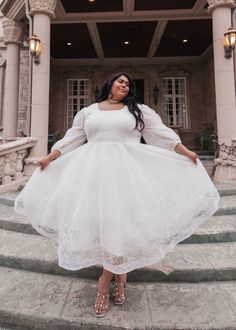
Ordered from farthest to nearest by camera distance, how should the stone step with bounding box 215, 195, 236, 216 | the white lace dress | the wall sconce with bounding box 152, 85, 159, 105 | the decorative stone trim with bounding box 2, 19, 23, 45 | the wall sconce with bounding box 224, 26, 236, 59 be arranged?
the wall sconce with bounding box 152, 85, 159, 105, the decorative stone trim with bounding box 2, 19, 23, 45, the wall sconce with bounding box 224, 26, 236, 59, the stone step with bounding box 215, 195, 236, 216, the white lace dress

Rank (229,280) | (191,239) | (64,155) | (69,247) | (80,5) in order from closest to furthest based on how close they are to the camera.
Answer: (69,247)
(64,155)
(229,280)
(191,239)
(80,5)

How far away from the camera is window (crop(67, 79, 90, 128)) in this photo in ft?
46.8

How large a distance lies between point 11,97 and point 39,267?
776 cm

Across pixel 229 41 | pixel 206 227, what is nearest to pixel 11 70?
pixel 229 41

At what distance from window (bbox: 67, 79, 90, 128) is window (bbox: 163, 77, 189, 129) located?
13.7 ft

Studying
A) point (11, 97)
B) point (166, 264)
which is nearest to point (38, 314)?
point (166, 264)

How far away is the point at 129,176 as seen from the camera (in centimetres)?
205

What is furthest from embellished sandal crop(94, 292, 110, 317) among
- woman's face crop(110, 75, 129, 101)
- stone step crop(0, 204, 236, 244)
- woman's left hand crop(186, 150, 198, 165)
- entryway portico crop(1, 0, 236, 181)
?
entryway portico crop(1, 0, 236, 181)

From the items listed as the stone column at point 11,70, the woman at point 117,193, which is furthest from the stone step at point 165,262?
the stone column at point 11,70

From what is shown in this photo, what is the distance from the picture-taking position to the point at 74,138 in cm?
244

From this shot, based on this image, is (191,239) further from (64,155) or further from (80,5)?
(80,5)

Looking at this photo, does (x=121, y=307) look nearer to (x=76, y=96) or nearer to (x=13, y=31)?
(x=13, y=31)

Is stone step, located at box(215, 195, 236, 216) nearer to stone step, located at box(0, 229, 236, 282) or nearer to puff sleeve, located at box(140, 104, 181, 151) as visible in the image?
stone step, located at box(0, 229, 236, 282)

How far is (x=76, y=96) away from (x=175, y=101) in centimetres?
529
